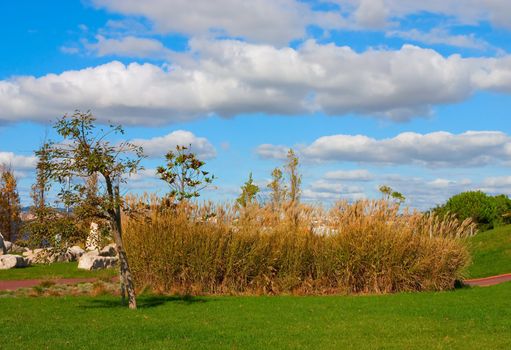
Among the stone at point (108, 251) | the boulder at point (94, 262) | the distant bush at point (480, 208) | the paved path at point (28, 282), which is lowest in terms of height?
the paved path at point (28, 282)

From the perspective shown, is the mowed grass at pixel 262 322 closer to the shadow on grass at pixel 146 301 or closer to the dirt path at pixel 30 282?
the shadow on grass at pixel 146 301

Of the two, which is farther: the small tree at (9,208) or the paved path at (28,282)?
the small tree at (9,208)

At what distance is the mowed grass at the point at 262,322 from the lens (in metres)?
10.1

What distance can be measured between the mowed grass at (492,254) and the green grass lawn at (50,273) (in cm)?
1441

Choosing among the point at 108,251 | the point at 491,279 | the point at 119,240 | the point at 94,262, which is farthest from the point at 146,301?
the point at 491,279

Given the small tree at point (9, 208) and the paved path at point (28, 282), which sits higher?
the small tree at point (9, 208)

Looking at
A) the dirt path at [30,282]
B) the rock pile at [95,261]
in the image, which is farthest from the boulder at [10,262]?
the dirt path at [30,282]

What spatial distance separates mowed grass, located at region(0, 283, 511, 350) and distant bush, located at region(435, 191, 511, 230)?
2314 centimetres

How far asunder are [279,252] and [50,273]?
10387 millimetres

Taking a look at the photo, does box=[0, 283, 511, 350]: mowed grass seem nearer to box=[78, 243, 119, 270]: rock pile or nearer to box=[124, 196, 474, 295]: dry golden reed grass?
box=[124, 196, 474, 295]: dry golden reed grass

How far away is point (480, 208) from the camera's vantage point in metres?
39.0

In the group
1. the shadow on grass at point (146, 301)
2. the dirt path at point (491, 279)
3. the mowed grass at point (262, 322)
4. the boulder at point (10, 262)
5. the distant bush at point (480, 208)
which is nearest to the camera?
the mowed grass at point (262, 322)

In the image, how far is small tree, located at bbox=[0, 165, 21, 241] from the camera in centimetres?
4159

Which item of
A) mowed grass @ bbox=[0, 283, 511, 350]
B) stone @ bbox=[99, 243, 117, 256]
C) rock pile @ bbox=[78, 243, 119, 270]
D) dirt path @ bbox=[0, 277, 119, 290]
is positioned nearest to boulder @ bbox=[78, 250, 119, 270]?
rock pile @ bbox=[78, 243, 119, 270]
